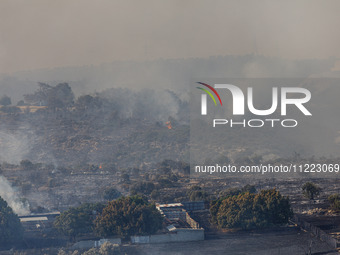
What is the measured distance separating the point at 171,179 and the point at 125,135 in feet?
114

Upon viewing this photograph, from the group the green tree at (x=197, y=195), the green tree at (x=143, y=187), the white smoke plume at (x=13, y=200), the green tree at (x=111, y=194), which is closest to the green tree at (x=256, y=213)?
the green tree at (x=197, y=195)

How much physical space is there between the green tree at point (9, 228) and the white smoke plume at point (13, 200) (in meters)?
11.8

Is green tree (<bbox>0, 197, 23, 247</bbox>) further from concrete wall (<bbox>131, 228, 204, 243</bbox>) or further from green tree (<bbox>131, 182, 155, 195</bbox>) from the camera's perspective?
green tree (<bbox>131, 182, 155, 195</bbox>)

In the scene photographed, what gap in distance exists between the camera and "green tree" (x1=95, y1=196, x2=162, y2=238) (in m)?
62.6

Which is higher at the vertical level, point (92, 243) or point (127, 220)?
point (127, 220)

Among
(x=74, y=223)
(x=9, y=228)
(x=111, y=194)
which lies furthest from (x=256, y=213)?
(x=111, y=194)

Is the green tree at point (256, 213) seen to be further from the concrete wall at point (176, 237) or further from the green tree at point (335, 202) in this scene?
the green tree at point (335, 202)

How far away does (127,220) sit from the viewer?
63.3 meters

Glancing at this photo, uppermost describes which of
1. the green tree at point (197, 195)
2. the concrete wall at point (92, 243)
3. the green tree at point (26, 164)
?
the green tree at point (26, 164)

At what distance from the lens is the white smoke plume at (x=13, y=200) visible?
7565cm

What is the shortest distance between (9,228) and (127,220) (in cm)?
1034

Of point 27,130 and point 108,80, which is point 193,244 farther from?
point 108,80

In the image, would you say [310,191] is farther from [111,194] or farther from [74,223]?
[74,223]

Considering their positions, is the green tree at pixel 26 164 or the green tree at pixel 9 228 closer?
the green tree at pixel 9 228
